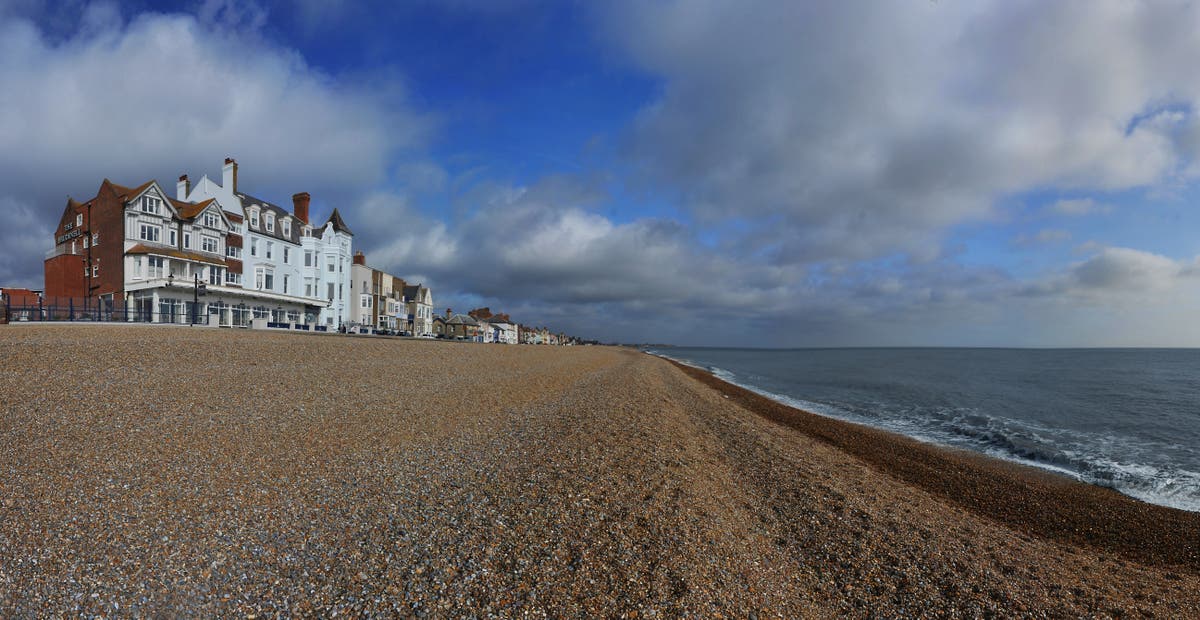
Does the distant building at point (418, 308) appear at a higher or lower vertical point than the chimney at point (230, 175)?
lower

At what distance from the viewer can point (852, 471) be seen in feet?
39.0

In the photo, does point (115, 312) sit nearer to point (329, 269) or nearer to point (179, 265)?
point (179, 265)

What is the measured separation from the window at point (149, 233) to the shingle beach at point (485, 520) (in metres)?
28.1

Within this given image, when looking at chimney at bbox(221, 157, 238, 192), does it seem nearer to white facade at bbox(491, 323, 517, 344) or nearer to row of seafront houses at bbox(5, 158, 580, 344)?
row of seafront houses at bbox(5, 158, 580, 344)

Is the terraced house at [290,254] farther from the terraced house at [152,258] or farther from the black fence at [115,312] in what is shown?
the black fence at [115,312]

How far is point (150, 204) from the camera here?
118ft

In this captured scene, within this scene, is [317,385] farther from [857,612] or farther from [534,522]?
[857,612]

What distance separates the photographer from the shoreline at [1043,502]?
876 centimetres

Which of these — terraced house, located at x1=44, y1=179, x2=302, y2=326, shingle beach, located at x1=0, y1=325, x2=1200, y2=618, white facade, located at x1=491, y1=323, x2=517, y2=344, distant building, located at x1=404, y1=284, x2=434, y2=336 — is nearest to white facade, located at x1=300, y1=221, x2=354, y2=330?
terraced house, located at x1=44, y1=179, x2=302, y2=326

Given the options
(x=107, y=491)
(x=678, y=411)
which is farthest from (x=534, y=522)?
(x=678, y=411)

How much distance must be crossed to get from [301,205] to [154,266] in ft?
61.8

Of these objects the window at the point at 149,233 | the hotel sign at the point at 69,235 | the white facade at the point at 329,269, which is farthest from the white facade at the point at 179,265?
the hotel sign at the point at 69,235

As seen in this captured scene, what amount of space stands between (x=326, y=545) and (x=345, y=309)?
179 ft

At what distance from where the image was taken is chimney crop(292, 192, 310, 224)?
52.2m
